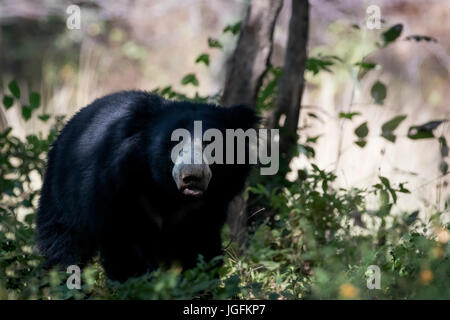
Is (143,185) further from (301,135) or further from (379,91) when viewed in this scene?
(301,135)

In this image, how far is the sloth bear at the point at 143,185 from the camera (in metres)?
3.67

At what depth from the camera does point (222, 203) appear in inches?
A: 155

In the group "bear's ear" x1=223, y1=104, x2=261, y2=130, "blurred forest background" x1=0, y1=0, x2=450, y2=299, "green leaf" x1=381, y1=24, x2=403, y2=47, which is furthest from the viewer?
"green leaf" x1=381, y1=24, x2=403, y2=47

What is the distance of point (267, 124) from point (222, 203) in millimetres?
1531

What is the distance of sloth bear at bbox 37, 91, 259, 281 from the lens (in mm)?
3672

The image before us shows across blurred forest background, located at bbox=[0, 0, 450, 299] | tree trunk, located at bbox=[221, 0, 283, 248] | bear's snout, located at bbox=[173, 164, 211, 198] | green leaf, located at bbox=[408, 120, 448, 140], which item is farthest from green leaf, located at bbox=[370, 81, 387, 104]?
bear's snout, located at bbox=[173, 164, 211, 198]

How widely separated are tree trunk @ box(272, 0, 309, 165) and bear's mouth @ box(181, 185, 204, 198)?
6.53ft

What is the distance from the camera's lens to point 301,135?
562 centimetres

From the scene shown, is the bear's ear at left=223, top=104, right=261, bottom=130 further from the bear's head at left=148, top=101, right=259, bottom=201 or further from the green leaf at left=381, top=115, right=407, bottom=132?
the green leaf at left=381, top=115, right=407, bottom=132

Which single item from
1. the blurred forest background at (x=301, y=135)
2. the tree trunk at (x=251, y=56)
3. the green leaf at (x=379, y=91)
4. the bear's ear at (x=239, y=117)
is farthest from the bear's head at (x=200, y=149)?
the green leaf at (x=379, y=91)

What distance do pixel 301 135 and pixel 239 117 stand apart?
1.66m

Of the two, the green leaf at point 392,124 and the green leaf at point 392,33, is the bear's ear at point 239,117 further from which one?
the green leaf at point 392,33
